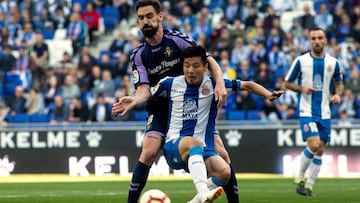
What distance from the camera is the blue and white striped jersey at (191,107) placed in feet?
34.4

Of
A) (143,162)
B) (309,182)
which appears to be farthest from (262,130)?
(143,162)

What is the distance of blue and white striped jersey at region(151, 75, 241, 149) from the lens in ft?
34.4

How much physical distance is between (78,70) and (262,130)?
239 inches

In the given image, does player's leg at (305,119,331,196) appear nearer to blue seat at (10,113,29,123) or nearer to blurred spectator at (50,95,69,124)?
blurred spectator at (50,95,69,124)

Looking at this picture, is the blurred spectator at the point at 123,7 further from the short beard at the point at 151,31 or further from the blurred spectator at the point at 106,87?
the short beard at the point at 151,31

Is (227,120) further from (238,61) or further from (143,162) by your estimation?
(143,162)

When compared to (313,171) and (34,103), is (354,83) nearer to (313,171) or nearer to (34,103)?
(34,103)

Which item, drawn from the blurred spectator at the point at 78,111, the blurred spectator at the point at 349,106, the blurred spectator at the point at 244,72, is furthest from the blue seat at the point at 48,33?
the blurred spectator at the point at 349,106

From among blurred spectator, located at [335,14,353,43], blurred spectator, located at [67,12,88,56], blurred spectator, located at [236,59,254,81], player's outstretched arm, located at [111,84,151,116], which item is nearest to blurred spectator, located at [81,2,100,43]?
blurred spectator, located at [67,12,88,56]

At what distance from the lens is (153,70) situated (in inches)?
432

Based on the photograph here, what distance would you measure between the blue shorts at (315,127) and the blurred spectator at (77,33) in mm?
12913

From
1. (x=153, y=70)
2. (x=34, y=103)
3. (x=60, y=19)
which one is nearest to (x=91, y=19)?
(x=60, y=19)

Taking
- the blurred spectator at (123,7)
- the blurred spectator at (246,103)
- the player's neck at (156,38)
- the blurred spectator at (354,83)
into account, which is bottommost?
the blurred spectator at (246,103)

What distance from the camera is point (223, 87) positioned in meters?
10.2
